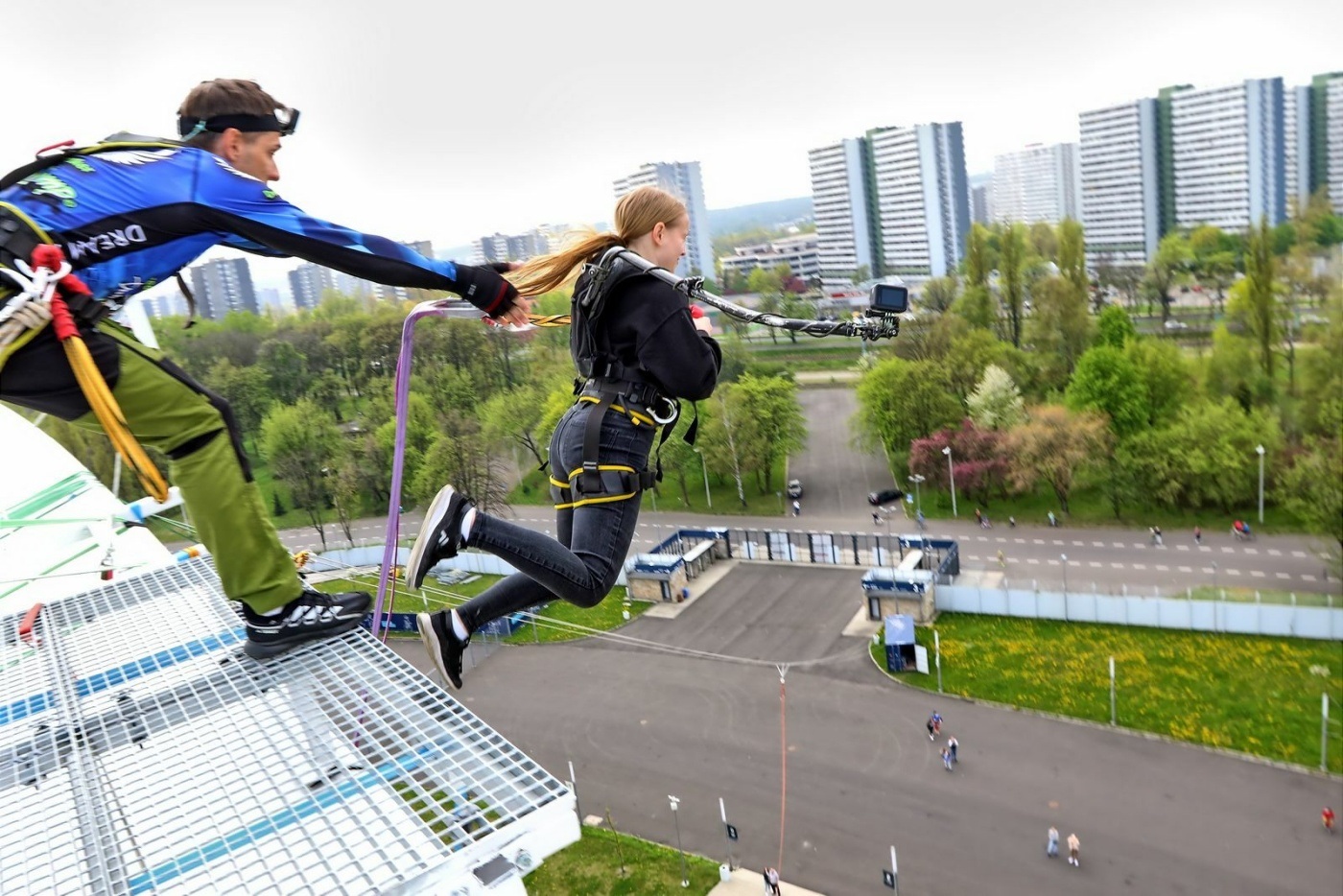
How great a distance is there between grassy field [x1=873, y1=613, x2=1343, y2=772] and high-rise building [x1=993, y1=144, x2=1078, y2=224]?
10913cm

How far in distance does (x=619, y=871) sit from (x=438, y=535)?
504 inches

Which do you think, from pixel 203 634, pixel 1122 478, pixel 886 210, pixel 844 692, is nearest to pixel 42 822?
pixel 203 634

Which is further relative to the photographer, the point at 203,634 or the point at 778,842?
the point at 778,842

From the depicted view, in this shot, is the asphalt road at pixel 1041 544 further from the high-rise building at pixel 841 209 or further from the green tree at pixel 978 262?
the high-rise building at pixel 841 209

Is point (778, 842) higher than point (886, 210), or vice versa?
point (886, 210)

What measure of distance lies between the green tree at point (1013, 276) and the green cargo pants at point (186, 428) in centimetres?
4139

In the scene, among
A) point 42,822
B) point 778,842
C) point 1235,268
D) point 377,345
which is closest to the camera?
point 42,822

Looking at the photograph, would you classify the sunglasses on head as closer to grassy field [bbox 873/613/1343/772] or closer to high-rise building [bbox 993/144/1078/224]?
grassy field [bbox 873/613/1343/772]

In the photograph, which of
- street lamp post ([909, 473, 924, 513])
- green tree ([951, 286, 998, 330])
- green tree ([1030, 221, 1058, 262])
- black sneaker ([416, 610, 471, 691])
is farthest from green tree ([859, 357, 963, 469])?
black sneaker ([416, 610, 471, 691])

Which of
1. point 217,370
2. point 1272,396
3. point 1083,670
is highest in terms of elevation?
point 217,370

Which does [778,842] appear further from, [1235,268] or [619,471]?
[1235,268]

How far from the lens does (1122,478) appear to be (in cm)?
2781

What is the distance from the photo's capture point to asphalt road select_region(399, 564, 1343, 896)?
1332 centimetres

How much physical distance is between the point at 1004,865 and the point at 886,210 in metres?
68.2
